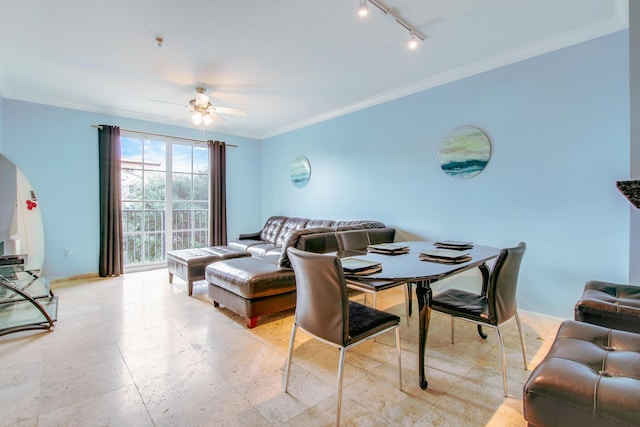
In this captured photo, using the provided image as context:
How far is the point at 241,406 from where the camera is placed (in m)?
1.69

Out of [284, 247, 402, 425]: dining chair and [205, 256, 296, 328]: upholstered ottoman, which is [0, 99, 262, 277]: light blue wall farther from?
[284, 247, 402, 425]: dining chair

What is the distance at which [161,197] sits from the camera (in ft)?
17.3

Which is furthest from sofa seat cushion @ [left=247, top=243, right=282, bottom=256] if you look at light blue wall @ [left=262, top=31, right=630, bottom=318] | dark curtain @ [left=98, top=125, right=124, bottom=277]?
dark curtain @ [left=98, top=125, right=124, bottom=277]

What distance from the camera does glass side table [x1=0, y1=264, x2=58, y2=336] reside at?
2.63 meters

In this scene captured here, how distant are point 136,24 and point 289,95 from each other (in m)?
1.97

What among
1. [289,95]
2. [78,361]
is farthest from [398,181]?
[78,361]

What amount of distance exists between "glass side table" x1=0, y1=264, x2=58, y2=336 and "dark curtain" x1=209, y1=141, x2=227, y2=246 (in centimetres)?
254

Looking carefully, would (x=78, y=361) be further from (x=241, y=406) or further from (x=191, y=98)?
(x=191, y=98)

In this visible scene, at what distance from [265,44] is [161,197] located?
144 inches

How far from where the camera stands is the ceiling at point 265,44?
225 cm

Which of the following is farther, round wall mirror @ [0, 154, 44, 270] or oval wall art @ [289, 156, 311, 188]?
oval wall art @ [289, 156, 311, 188]

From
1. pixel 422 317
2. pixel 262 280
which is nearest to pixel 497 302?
pixel 422 317

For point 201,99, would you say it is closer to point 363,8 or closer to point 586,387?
point 363,8

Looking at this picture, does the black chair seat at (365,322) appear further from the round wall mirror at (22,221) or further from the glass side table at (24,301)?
the round wall mirror at (22,221)
